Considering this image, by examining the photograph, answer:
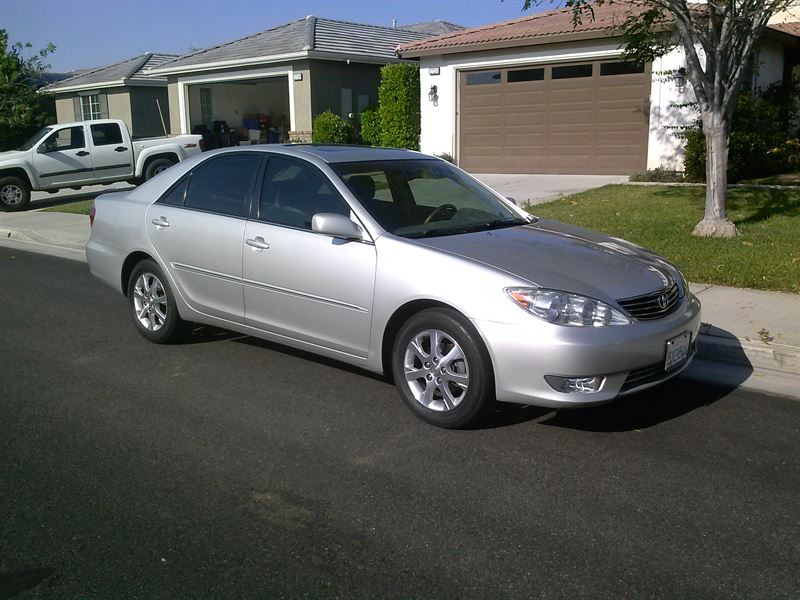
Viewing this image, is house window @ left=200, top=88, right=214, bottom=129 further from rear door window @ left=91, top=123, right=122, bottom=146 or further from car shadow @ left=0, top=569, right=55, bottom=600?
car shadow @ left=0, top=569, right=55, bottom=600

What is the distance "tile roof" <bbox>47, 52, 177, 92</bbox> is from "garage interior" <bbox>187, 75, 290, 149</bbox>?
7.62 ft

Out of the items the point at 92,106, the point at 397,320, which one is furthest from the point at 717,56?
the point at 92,106

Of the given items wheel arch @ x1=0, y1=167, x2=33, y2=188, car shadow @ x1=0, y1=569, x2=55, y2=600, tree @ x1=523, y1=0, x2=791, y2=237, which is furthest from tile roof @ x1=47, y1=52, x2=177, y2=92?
car shadow @ x1=0, y1=569, x2=55, y2=600

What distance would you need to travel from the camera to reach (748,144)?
14.7 m

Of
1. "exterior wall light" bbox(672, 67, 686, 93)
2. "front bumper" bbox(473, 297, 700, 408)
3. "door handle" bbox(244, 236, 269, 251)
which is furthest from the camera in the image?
"exterior wall light" bbox(672, 67, 686, 93)

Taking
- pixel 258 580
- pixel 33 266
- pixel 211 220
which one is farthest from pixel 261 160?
pixel 33 266

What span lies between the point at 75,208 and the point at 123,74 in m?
16.6

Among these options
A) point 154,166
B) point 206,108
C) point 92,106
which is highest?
point 92,106

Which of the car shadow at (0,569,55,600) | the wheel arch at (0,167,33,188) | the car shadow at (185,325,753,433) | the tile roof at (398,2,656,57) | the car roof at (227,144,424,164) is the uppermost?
the tile roof at (398,2,656,57)

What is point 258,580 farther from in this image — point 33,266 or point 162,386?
point 33,266

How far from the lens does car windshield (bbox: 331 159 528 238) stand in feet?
17.6

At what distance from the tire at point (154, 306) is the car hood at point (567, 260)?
2.46 metres

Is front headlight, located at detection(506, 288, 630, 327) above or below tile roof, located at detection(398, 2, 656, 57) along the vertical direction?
below

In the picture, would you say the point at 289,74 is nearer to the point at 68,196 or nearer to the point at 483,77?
the point at 483,77
